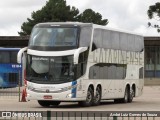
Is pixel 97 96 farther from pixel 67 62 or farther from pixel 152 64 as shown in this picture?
pixel 152 64

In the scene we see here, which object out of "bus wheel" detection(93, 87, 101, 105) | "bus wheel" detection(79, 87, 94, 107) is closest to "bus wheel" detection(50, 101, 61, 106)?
"bus wheel" detection(79, 87, 94, 107)

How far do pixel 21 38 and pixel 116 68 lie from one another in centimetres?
4371

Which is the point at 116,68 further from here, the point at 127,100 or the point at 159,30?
the point at 159,30

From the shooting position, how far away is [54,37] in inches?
1040

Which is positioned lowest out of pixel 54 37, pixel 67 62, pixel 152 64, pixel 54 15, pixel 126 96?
pixel 126 96

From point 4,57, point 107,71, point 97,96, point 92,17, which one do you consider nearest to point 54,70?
point 97,96

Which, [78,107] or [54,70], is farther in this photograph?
[78,107]

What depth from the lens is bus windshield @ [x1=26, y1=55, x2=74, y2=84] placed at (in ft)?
85.4

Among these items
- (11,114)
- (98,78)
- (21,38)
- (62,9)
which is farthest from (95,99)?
(62,9)

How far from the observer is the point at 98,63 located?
28.0 metres

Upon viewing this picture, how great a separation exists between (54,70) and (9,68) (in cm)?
2196

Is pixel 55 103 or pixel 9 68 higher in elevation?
pixel 9 68

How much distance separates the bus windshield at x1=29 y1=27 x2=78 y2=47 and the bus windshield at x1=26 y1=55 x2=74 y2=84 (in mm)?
611

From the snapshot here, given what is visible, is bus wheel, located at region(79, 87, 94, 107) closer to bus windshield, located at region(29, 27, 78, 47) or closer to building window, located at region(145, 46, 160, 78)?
bus windshield, located at region(29, 27, 78, 47)
